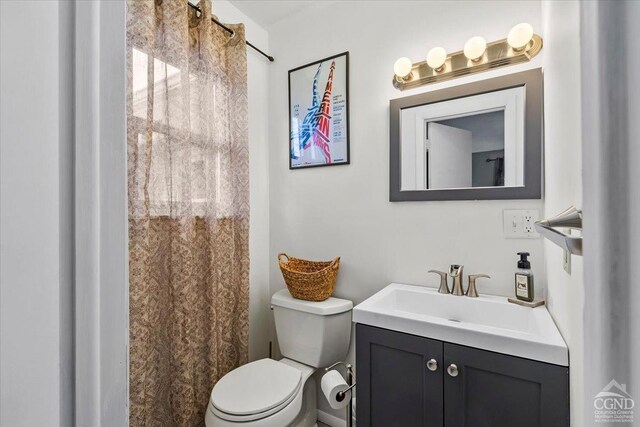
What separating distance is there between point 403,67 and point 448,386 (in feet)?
4.49

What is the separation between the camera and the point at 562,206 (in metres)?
0.85

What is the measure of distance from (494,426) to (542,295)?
1.92 ft

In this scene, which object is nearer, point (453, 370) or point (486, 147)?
point (453, 370)

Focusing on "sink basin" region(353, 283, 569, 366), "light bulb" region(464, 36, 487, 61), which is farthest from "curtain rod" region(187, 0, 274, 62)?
"sink basin" region(353, 283, 569, 366)

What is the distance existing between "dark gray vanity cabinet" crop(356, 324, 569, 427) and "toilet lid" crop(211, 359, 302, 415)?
0.32m

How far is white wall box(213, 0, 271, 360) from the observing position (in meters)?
1.88

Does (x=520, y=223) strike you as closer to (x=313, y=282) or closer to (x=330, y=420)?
(x=313, y=282)

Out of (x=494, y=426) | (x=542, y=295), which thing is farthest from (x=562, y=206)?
(x=494, y=426)

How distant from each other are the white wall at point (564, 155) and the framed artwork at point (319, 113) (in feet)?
3.05

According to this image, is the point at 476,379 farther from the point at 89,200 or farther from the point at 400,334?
the point at 89,200

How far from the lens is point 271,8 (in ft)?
6.01

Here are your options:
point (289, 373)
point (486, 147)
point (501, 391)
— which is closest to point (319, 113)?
point (486, 147)

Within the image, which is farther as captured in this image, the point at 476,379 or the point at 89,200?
the point at 476,379

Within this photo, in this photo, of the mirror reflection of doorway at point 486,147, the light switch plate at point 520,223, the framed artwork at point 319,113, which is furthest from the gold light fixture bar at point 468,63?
the light switch plate at point 520,223
